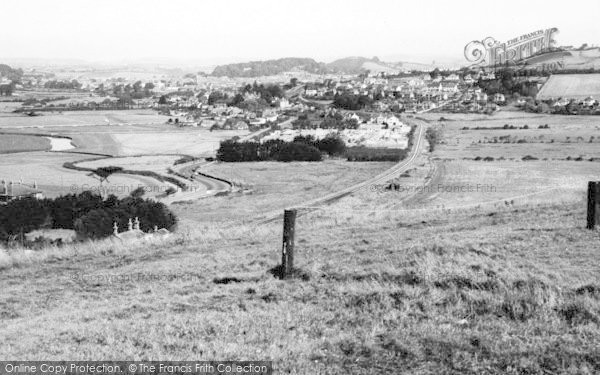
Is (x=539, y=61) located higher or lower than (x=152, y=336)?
higher

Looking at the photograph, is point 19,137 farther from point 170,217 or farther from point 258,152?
point 170,217

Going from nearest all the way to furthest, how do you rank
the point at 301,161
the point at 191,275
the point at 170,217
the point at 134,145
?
the point at 191,275 → the point at 170,217 → the point at 301,161 → the point at 134,145

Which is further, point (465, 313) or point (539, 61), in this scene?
point (539, 61)

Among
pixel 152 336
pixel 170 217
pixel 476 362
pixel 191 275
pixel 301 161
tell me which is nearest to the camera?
pixel 476 362

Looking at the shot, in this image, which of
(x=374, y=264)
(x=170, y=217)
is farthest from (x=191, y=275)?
(x=170, y=217)

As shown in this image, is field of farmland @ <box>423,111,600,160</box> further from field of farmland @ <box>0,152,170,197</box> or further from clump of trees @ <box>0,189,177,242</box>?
clump of trees @ <box>0,189,177,242</box>

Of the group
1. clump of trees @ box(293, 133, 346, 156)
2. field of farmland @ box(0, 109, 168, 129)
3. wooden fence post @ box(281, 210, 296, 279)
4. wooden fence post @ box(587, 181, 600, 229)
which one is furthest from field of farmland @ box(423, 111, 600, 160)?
field of farmland @ box(0, 109, 168, 129)

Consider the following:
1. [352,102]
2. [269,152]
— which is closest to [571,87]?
[352,102]
